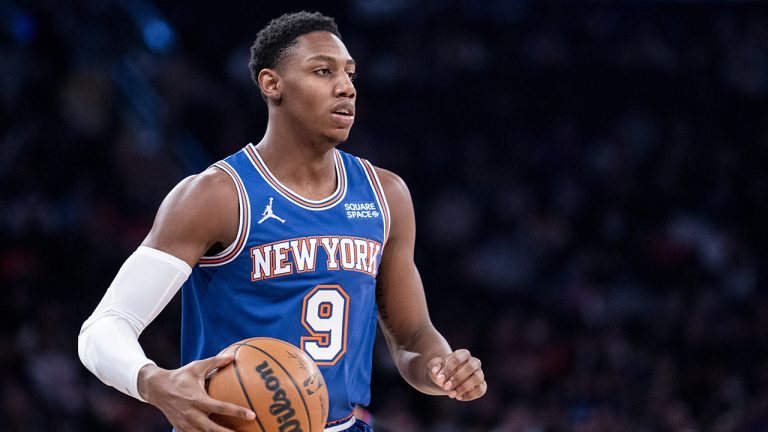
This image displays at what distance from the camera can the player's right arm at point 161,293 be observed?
8.79ft

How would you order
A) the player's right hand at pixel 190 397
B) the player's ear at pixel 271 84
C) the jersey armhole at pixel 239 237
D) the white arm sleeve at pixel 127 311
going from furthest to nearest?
the player's ear at pixel 271 84
the jersey armhole at pixel 239 237
the white arm sleeve at pixel 127 311
the player's right hand at pixel 190 397

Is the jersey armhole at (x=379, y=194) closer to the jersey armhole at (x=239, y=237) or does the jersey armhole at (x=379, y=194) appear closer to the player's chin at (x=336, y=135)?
the player's chin at (x=336, y=135)

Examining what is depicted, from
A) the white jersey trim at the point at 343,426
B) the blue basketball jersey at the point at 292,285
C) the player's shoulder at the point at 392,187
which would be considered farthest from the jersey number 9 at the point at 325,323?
the player's shoulder at the point at 392,187

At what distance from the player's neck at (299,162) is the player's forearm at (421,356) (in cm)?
60

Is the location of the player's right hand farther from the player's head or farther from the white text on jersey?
the player's head

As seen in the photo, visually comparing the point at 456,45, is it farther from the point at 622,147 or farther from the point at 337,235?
the point at 337,235

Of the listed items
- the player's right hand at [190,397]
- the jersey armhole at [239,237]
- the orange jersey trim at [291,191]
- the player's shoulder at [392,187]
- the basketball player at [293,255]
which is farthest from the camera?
the player's shoulder at [392,187]

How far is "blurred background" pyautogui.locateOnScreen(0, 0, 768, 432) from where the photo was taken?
759 cm

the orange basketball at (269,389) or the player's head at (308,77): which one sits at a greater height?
the player's head at (308,77)

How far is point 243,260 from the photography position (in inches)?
125

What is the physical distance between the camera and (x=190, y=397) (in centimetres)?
261

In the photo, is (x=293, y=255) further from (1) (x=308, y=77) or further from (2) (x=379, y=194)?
(1) (x=308, y=77)

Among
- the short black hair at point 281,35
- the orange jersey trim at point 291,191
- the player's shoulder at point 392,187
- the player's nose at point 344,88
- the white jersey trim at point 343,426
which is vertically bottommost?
the white jersey trim at point 343,426

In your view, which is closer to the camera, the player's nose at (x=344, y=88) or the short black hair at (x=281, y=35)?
the player's nose at (x=344, y=88)
